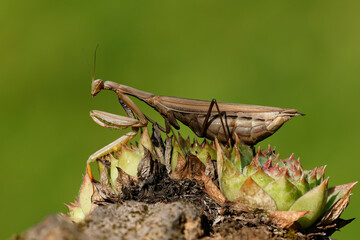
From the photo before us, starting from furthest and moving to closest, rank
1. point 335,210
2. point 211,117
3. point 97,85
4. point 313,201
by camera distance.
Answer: point 97,85 < point 211,117 < point 335,210 < point 313,201

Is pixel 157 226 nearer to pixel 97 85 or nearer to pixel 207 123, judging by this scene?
pixel 207 123

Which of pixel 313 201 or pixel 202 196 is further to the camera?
pixel 202 196

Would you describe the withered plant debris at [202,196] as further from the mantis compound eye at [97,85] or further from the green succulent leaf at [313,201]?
the mantis compound eye at [97,85]

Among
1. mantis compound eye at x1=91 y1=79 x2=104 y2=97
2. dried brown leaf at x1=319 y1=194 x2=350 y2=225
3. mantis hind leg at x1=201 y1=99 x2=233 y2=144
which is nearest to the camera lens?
dried brown leaf at x1=319 y1=194 x2=350 y2=225

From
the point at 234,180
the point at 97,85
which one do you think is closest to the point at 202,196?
the point at 234,180

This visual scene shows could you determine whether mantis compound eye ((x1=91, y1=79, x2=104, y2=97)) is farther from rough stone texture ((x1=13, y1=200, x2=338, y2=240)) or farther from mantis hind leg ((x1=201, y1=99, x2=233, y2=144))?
rough stone texture ((x1=13, y1=200, x2=338, y2=240))

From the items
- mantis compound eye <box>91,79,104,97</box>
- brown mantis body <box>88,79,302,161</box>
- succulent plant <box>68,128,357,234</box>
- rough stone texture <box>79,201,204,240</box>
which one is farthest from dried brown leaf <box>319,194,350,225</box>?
mantis compound eye <box>91,79,104,97</box>

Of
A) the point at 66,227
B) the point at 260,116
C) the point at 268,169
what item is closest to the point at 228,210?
the point at 268,169
